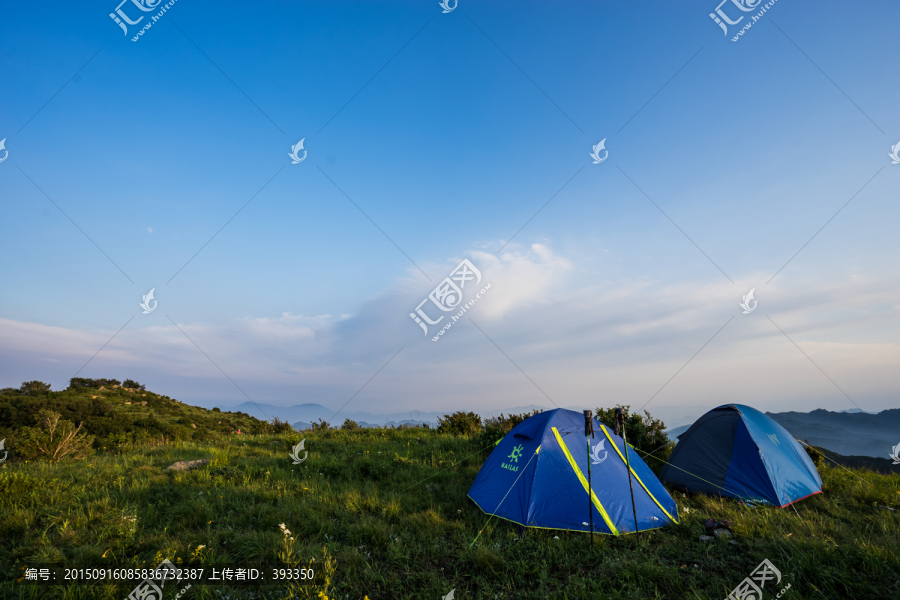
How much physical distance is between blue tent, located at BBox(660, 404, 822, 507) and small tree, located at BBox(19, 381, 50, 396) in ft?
108

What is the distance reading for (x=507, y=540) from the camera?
6012mm

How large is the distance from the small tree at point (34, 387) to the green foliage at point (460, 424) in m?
25.0

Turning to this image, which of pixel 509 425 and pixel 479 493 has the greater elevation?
pixel 509 425

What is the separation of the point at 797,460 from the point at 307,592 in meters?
10.1

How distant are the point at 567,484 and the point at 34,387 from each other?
106 feet

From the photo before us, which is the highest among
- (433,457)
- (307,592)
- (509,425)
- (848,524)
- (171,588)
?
(509,425)

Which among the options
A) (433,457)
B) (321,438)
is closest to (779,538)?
(433,457)

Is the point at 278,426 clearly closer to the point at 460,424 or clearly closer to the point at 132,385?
the point at 460,424

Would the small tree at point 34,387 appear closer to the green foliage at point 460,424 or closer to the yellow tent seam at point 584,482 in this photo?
the green foliage at point 460,424

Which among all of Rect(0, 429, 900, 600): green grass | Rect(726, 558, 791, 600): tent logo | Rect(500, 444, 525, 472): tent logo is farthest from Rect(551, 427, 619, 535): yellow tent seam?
Rect(726, 558, 791, 600): tent logo

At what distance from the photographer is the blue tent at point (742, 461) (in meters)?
7.78

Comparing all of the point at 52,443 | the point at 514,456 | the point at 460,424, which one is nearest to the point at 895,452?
the point at 514,456

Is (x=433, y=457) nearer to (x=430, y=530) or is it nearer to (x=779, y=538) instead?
(x=430, y=530)

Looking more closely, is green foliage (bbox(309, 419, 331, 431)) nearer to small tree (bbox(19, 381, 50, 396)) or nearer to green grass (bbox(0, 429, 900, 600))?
green grass (bbox(0, 429, 900, 600))
